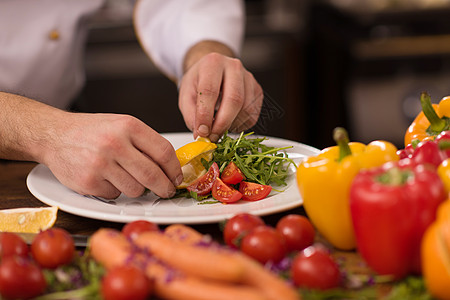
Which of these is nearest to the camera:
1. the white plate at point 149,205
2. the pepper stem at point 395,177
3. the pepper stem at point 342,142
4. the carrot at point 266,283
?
the carrot at point 266,283

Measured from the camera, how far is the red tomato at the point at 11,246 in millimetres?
923

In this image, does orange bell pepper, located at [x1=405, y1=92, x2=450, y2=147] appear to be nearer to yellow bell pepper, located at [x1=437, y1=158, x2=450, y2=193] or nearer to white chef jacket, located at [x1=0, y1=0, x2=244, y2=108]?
yellow bell pepper, located at [x1=437, y1=158, x2=450, y2=193]

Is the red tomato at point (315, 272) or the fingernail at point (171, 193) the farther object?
the fingernail at point (171, 193)

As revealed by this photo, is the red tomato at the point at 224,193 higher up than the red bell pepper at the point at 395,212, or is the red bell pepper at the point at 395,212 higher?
the red bell pepper at the point at 395,212

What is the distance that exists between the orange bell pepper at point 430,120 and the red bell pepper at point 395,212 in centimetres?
33

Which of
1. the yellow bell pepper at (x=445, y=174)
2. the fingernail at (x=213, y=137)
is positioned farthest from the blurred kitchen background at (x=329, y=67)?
the yellow bell pepper at (x=445, y=174)

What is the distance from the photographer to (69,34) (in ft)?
7.32

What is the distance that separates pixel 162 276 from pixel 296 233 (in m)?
0.28

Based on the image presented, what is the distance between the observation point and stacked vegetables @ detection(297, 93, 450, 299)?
79cm

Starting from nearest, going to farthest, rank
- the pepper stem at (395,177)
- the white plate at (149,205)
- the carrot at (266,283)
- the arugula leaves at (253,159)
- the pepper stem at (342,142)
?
the carrot at (266,283) → the pepper stem at (395,177) → the pepper stem at (342,142) → the white plate at (149,205) → the arugula leaves at (253,159)

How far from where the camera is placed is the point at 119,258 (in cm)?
85

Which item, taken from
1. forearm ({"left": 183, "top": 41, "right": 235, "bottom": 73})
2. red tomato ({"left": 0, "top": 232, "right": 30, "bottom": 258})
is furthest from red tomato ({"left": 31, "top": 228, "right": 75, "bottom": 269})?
forearm ({"left": 183, "top": 41, "right": 235, "bottom": 73})

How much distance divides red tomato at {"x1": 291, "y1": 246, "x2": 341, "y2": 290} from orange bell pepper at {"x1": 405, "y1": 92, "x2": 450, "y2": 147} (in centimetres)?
47

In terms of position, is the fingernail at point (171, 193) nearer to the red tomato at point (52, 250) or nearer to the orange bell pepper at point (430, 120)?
the red tomato at point (52, 250)
